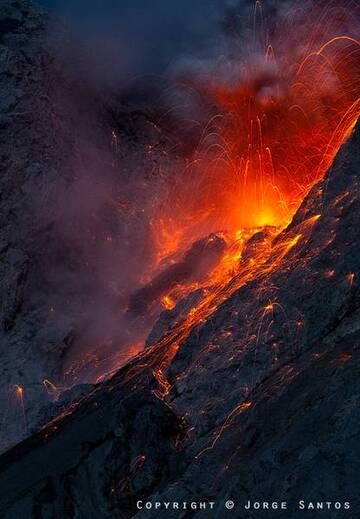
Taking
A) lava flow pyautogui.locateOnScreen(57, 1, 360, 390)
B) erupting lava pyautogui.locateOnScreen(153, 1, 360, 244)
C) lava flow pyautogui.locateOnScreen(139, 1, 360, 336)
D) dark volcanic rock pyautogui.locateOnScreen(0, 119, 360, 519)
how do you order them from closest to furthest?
dark volcanic rock pyautogui.locateOnScreen(0, 119, 360, 519) → lava flow pyautogui.locateOnScreen(57, 1, 360, 390) → lava flow pyautogui.locateOnScreen(139, 1, 360, 336) → erupting lava pyautogui.locateOnScreen(153, 1, 360, 244)

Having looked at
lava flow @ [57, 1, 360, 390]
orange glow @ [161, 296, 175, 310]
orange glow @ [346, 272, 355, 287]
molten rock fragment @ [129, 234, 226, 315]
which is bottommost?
orange glow @ [346, 272, 355, 287]

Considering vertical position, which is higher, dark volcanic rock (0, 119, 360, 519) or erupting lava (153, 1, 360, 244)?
erupting lava (153, 1, 360, 244)

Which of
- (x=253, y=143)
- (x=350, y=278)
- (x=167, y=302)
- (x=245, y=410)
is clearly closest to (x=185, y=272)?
(x=167, y=302)

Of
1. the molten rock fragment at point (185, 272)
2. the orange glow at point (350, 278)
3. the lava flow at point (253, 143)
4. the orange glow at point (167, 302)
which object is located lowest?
the orange glow at point (350, 278)

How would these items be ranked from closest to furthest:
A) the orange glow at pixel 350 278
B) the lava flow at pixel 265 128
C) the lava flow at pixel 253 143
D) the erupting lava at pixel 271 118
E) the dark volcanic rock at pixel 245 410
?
the dark volcanic rock at pixel 245 410 < the orange glow at pixel 350 278 < the lava flow at pixel 253 143 < the lava flow at pixel 265 128 < the erupting lava at pixel 271 118

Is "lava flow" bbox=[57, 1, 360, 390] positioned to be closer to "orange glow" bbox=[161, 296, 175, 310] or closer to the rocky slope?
"orange glow" bbox=[161, 296, 175, 310]

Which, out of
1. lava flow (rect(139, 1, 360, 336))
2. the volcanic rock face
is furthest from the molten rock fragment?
the volcanic rock face

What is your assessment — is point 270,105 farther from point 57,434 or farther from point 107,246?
point 57,434

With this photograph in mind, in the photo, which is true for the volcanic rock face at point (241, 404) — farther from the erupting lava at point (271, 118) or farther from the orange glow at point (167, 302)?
the erupting lava at point (271, 118)

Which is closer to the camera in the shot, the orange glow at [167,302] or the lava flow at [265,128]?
the orange glow at [167,302]

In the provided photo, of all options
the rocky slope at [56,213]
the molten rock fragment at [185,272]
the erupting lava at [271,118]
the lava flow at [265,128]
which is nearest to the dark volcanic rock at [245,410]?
the molten rock fragment at [185,272]
